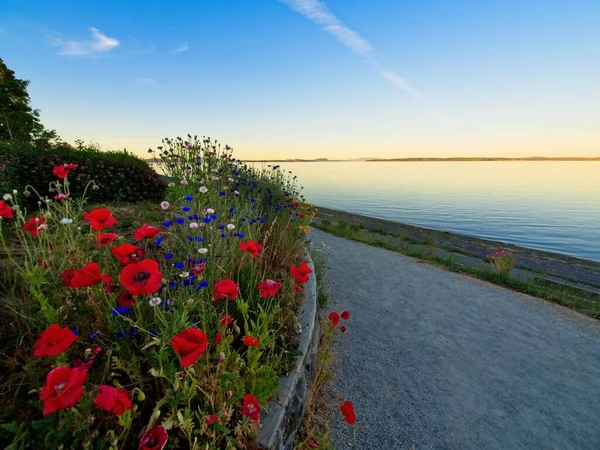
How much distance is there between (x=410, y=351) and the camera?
3709 millimetres

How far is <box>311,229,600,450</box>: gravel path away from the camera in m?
2.60

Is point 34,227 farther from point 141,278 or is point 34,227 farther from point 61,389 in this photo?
point 61,389

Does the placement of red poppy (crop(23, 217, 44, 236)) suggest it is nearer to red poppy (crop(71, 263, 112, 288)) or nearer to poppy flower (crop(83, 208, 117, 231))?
poppy flower (crop(83, 208, 117, 231))

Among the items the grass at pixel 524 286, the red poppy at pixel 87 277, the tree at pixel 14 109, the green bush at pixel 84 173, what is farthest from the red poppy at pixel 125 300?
the tree at pixel 14 109

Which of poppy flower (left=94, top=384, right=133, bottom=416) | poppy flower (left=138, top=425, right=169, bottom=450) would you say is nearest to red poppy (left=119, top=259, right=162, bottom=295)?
poppy flower (left=94, top=384, right=133, bottom=416)

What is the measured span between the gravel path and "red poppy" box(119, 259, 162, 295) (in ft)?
6.89

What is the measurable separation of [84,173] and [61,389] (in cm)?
666

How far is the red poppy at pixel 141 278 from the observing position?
1132mm

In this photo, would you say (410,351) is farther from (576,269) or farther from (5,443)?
(576,269)

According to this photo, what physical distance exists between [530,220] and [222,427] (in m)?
23.8

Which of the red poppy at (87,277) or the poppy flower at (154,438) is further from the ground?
the red poppy at (87,277)

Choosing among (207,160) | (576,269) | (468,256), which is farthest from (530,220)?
(207,160)

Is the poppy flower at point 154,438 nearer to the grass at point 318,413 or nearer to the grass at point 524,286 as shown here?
the grass at point 318,413

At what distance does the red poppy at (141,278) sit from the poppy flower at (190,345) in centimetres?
21
